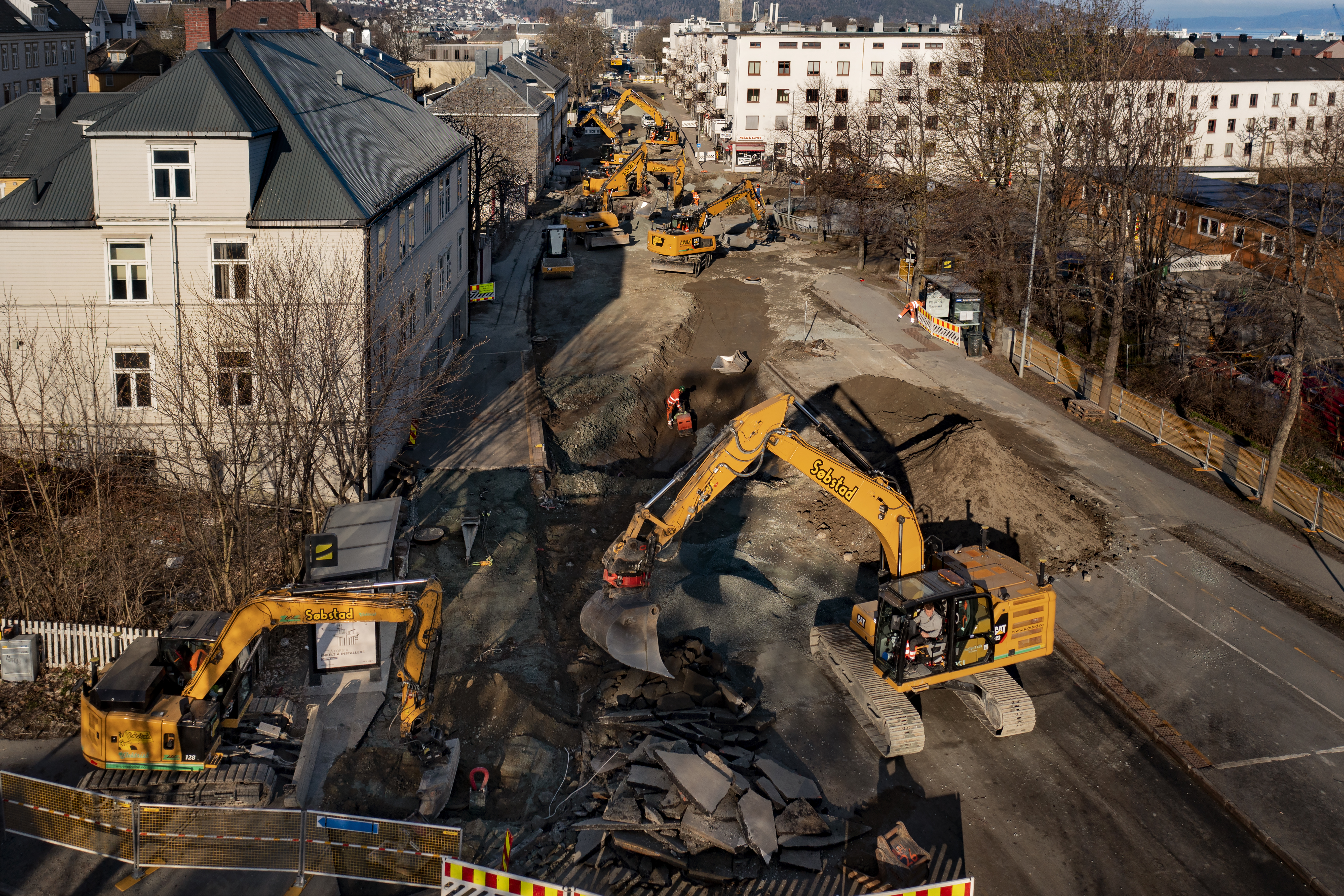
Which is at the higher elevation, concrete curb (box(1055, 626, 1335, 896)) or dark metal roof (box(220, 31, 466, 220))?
dark metal roof (box(220, 31, 466, 220))

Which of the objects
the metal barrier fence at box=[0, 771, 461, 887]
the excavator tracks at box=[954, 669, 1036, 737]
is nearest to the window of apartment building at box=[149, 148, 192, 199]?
the metal barrier fence at box=[0, 771, 461, 887]

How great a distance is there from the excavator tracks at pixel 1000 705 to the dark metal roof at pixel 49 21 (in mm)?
82112

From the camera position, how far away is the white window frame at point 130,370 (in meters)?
25.5

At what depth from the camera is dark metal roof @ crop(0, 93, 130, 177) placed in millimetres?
28984

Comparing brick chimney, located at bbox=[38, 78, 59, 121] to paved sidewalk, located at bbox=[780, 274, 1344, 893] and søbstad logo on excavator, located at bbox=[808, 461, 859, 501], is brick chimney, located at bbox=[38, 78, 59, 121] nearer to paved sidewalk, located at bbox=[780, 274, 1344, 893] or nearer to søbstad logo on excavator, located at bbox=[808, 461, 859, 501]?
søbstad logo on excavator, located at bbox=[808, 461, 859, 501]

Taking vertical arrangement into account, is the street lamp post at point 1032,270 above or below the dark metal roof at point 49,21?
below

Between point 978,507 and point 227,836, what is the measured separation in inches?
705

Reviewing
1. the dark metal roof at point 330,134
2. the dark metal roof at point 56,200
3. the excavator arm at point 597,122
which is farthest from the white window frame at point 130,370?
the excavator arm at point 597,122

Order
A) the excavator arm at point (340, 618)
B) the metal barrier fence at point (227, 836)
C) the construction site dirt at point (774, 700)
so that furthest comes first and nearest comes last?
the excavator arm at point (340, 618)
the construction site dirt at point (774, 700)
the metal barrier fence at point (227, 836)

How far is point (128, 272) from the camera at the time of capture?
25219 millimetres

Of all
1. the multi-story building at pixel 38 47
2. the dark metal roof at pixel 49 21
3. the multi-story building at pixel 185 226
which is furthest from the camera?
the dark metal roof at pixel 49 21

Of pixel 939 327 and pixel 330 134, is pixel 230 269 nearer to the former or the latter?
pixel 330 134

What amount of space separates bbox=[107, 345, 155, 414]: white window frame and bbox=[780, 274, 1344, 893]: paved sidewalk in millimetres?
21961

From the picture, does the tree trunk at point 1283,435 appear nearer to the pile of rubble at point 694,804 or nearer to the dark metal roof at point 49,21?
the pile of rubble at point 694,804
